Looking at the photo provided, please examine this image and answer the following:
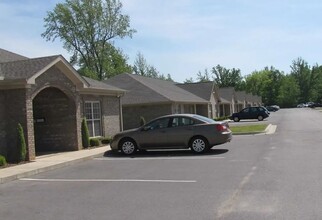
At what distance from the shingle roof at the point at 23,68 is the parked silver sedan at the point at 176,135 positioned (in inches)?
160

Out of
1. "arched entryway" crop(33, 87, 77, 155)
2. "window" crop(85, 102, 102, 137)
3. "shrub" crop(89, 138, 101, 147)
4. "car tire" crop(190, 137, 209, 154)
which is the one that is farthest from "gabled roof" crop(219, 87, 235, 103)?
"car tire" crop(190, 137, 209, 154)

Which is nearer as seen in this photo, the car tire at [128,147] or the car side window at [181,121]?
the car side window at [181,121]

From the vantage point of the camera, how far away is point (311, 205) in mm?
7660

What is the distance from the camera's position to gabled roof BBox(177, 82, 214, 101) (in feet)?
170

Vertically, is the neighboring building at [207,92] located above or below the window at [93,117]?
above

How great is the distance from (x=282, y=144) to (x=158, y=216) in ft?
41.2

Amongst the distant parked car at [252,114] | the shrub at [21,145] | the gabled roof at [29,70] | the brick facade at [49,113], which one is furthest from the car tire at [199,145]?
the distant parked car at [252,114]

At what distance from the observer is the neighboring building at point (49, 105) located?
16328 millimetres

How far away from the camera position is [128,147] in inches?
706

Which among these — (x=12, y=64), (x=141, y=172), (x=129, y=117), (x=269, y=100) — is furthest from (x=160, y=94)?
(x=269, y=100)

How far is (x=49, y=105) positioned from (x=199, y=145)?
25.1 ft

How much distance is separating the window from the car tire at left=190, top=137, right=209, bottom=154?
305 inches

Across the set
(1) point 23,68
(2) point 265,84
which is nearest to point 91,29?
(1) point 23,68

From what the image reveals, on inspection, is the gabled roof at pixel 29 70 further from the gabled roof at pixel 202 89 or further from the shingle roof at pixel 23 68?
the gabled roof at pixel 202 89
